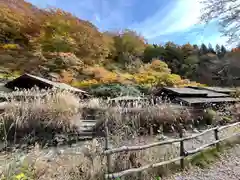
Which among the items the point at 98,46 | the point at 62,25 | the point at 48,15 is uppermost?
the point at 48,15

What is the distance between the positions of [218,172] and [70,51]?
14626 mm

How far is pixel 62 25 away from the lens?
16.3 meters

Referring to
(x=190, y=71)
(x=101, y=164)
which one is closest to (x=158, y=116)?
(x=101, y=164)

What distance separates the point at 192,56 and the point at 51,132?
23589mm

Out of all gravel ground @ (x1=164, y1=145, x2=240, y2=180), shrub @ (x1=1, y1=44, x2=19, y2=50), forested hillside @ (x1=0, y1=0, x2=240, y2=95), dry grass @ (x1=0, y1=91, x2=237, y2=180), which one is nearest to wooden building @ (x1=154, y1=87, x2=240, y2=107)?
dry grass @ (x1=0, y1=91, x2=237, y2=180)

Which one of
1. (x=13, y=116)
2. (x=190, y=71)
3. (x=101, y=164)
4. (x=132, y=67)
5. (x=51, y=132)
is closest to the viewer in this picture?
(x=101, y=164)

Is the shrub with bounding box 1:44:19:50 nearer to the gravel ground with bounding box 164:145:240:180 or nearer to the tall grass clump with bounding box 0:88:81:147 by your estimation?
the tall grass clump with bounding box 0:88:81:147

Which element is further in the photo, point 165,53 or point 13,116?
point 165,53

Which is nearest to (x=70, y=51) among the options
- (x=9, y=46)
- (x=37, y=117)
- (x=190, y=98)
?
(x=9, y=46)

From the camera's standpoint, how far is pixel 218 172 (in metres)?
3.41

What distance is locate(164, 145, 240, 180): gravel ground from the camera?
320 centimetres

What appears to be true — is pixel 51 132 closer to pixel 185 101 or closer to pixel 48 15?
pixel 185 101

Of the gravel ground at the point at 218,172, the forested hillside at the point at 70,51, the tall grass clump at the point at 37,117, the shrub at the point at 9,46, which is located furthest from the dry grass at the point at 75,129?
the shrub at the point at 9,46

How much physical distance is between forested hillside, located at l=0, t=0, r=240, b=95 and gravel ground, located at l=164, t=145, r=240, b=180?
8490 mm
